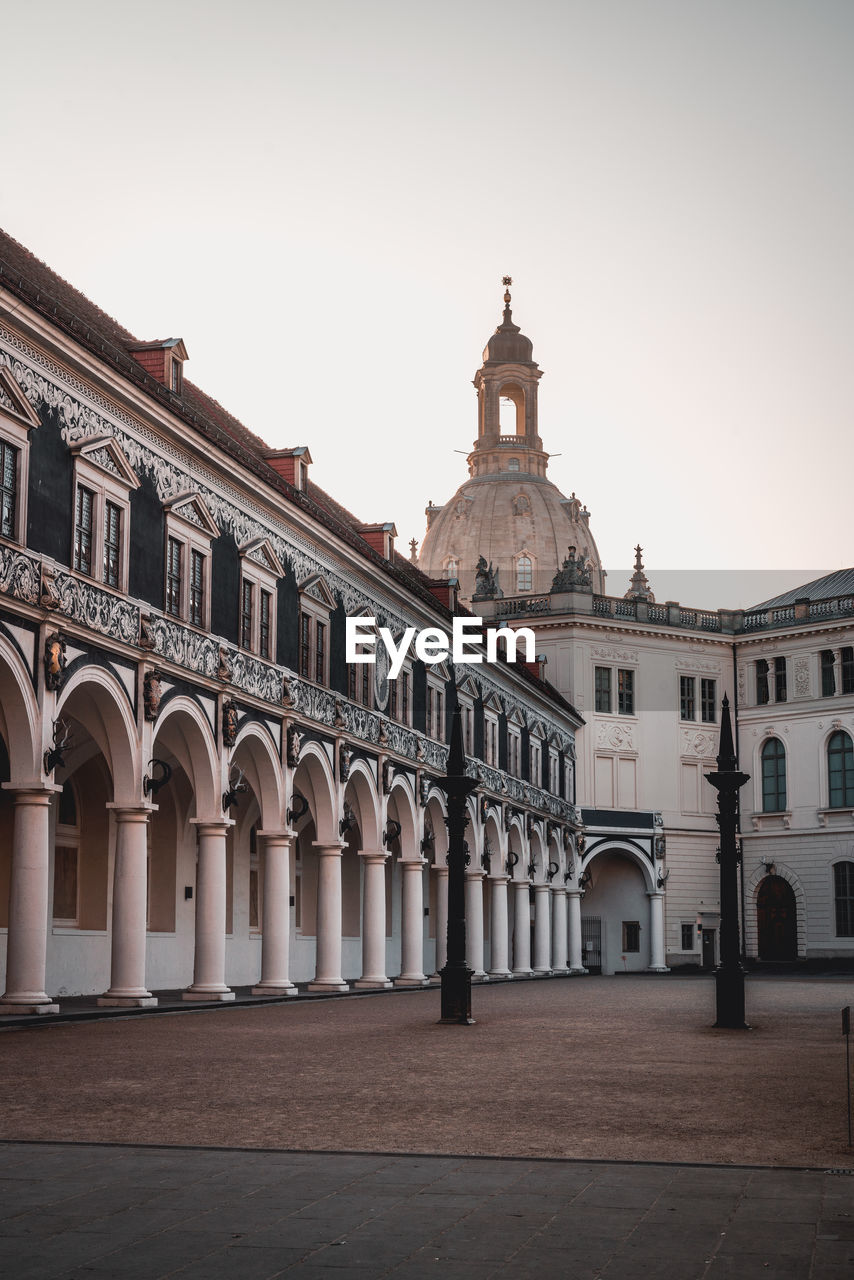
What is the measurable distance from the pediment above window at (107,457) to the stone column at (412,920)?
57.3 ft

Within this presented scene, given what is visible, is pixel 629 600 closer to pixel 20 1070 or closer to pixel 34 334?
pixel 34 334

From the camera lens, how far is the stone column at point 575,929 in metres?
61.6

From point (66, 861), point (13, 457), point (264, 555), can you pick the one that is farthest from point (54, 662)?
point (264, 555)

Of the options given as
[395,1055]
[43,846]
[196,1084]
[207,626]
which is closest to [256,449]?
[207,626]

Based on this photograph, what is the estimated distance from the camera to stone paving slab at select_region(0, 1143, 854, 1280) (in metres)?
6.53

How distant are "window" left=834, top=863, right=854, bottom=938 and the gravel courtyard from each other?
40.1 meters

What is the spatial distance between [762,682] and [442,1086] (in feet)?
180

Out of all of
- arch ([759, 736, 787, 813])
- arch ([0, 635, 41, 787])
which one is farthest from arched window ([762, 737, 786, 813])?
arch ([0, 635, 41, 787])

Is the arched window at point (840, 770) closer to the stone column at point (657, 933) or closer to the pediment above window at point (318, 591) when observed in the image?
the stone column at point (657, 933)

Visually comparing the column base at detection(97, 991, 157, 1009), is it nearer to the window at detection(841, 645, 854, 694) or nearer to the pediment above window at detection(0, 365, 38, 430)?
the pediment above window at detection(0, 365, 38, 430)

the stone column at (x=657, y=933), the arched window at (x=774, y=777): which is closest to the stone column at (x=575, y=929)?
the stone column at (x=657, y=933)

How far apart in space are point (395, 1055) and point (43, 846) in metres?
7.08

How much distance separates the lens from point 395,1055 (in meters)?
16.7

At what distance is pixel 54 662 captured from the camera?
21.6 meters
